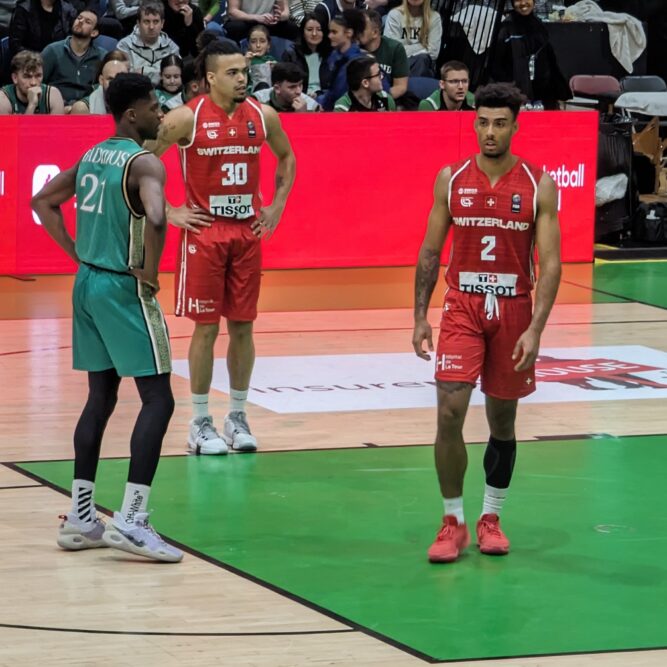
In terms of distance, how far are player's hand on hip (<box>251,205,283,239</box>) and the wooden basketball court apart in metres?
1.18

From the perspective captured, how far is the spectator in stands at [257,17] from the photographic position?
17.4 meters

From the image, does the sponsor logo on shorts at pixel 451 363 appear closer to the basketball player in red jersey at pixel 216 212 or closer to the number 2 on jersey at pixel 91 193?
the number 2 on jersey at pixel 91 193

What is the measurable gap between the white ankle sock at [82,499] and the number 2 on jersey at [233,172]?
2334mm

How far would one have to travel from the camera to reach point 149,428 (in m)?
6.95

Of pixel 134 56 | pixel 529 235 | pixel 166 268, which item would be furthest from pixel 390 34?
pixel 529 235

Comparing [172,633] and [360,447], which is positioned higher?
[172,633]

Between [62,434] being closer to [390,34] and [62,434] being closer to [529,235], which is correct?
[529,235]

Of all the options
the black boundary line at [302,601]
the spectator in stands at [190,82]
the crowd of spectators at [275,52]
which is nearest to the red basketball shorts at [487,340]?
the black boundary line at [302,601]

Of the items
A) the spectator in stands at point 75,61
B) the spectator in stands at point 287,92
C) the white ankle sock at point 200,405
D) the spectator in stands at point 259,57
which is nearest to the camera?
the white ankle sock at point 200,405

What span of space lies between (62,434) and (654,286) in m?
7.12

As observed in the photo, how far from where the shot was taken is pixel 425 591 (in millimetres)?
6598

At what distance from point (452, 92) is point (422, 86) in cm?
251

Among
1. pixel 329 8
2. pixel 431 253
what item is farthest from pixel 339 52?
pixel 431 253

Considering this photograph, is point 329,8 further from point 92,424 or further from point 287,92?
point 92,424
